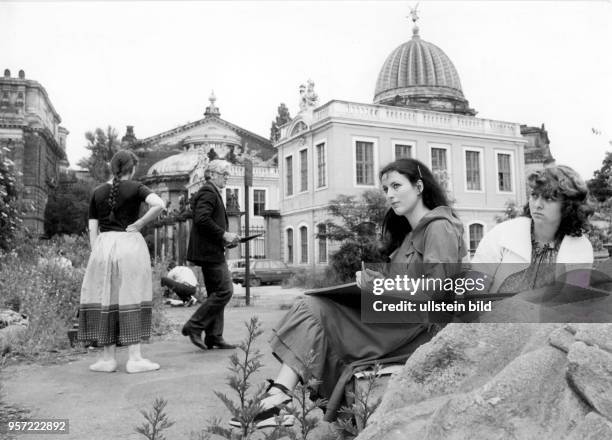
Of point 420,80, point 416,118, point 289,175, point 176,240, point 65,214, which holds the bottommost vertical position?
point 176,240

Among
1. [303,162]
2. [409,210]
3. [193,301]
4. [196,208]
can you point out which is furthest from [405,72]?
[409,210]

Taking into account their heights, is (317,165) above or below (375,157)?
below

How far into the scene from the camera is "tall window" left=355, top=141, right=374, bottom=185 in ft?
83.7

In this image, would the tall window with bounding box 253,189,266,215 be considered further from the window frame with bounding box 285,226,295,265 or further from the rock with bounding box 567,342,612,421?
the rock with bounding box 567,342,612,421

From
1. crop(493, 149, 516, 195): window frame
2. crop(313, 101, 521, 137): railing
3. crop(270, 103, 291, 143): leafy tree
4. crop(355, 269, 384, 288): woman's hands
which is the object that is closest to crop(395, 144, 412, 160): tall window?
crop(313, 101, 521, 137): railing

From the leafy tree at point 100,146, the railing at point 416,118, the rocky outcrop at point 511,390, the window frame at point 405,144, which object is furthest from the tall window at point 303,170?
the leafy tree at point 100,146

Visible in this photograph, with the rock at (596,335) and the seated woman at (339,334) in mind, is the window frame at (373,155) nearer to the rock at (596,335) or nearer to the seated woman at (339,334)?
the seated woman at (339,334)

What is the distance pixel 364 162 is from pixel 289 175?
15.8 ft

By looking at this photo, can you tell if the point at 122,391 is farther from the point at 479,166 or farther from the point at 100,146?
the point at 100,146

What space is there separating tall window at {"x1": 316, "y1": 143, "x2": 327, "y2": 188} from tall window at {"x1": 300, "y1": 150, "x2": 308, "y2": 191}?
122 centimetres

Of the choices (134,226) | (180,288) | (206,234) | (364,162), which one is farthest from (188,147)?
(134,226)

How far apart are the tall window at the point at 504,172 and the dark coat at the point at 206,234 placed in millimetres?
25761

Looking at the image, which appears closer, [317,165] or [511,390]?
[511,390]

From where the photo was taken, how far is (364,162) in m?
25.7
